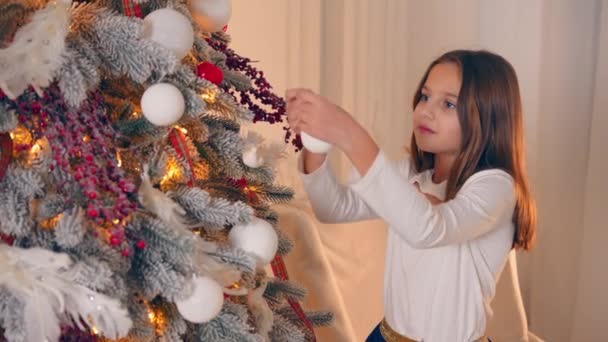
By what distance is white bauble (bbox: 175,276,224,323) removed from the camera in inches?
24.1

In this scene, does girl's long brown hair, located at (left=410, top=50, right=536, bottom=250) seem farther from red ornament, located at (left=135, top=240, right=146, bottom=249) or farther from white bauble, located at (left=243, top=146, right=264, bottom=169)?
red ornament, located at (left=135, top=240, right=146, bottom=249)

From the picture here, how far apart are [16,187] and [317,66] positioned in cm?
137

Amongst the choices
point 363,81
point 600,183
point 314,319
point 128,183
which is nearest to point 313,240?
point 314,319

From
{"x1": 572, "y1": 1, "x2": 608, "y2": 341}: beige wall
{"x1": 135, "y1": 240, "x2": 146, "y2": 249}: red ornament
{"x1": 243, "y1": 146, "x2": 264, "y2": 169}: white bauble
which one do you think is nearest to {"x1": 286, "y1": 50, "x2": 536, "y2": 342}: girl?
{"x1": 243, "y1": 146, "x2": 264, "y2": 169}: white bauble

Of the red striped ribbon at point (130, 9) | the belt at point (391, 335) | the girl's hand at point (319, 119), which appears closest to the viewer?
the red striped ribbon at point (130, 9)

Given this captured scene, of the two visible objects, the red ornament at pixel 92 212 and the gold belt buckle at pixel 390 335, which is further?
the gold belt buckle at pixel 390 335

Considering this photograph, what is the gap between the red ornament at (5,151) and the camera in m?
0.56

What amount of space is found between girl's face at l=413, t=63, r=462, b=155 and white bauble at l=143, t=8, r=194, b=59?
64 centimetres

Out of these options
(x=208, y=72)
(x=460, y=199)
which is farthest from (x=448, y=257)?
(x=208, y=72)

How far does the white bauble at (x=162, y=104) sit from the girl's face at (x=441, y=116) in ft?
2.18

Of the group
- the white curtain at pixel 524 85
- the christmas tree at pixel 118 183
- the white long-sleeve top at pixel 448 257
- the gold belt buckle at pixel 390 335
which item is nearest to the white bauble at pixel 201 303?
the christmas tree at pixel 118 183

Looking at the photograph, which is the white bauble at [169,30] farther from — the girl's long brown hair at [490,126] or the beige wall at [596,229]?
the beige wall at [596,229]

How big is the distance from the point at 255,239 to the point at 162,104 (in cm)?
18

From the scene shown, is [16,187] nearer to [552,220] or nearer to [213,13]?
[213,13]
